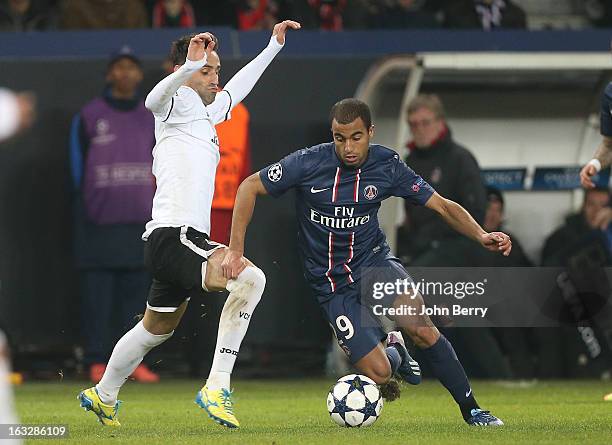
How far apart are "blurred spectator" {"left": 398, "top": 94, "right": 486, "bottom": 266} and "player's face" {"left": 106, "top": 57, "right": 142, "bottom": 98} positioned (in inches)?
91.4

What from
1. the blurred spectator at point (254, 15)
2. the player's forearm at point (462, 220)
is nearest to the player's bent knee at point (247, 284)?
the player's forearm at point (462, 220)

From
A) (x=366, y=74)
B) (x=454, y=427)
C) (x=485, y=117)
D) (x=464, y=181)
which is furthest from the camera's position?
(x=485, y=117)

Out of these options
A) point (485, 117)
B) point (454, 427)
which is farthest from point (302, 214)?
point (485, 117)

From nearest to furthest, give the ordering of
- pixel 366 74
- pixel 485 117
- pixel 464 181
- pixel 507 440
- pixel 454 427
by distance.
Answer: pixel 507 440, pixel 454 427, pixel 464 181, pixel 366 74, pixel 485 117

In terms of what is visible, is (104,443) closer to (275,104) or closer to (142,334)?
(142,334)

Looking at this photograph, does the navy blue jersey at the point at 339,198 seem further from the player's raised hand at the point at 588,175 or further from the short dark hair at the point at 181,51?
the player's raised hand at the point at 588,175

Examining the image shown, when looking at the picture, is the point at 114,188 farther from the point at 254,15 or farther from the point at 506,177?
the point at 506,177

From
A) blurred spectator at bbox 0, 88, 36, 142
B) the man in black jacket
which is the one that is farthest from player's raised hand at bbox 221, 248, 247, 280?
the man in black jacket

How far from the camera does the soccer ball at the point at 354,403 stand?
7.69 metres

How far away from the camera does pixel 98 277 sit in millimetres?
12141

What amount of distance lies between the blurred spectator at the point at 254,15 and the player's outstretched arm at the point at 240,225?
6327 millimetres

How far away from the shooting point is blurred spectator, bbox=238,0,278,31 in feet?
45.9

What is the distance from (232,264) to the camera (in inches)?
299

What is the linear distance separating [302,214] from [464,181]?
3.66 meters
